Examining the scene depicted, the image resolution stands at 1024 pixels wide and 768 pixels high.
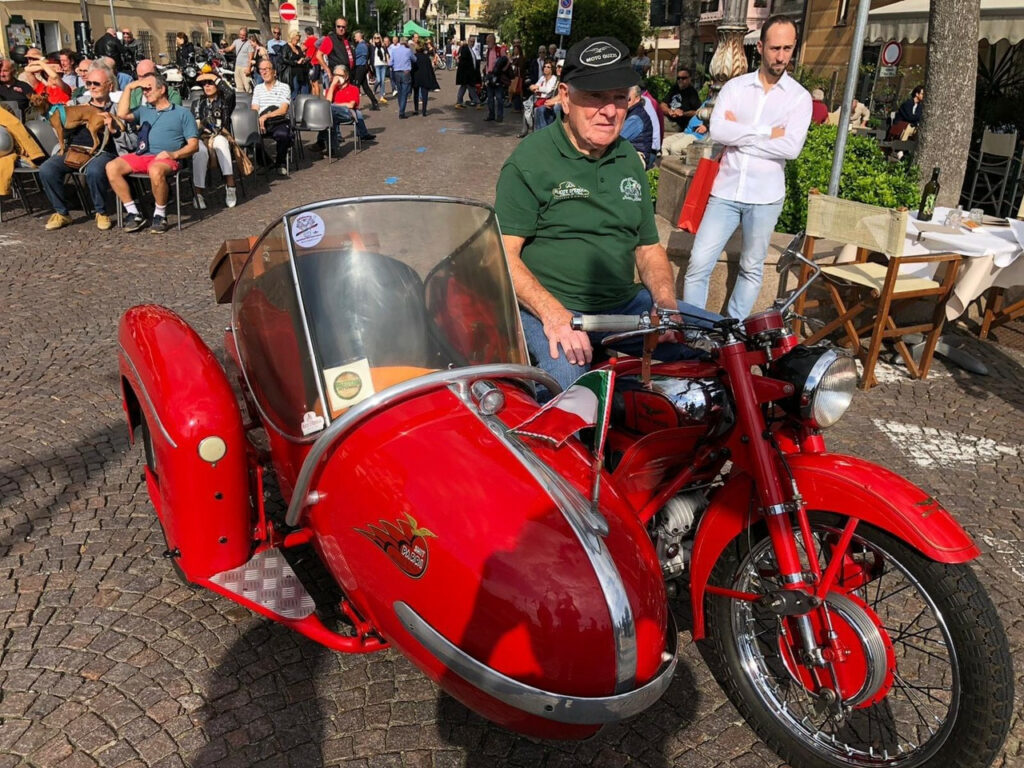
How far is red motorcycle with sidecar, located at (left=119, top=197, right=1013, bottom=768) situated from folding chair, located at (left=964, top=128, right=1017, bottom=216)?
9042mm

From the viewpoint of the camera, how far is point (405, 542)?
6.61ft

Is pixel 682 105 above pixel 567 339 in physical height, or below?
above

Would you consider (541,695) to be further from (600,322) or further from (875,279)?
(875,279)

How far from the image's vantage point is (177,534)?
264cm

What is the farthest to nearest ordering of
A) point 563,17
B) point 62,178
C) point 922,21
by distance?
point 563,17 → point 922,21 → point 62,178

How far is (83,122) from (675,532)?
892 cm

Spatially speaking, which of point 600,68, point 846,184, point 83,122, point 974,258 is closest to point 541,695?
point 600,68

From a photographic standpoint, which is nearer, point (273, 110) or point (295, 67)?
point (273, 110)

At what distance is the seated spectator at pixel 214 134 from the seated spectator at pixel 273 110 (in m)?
0.50

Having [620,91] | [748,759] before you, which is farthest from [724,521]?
[620,91]

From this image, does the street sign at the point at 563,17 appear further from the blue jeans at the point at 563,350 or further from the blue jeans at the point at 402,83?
the blue jeans at the point at 563,350

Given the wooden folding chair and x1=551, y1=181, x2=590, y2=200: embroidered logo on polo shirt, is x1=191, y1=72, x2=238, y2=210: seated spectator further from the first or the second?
x1=551, y1=181, x2=590, y2=200: embroidered logo on polo shirt

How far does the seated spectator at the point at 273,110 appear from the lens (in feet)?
38.9

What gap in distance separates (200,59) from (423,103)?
723 centimetres
